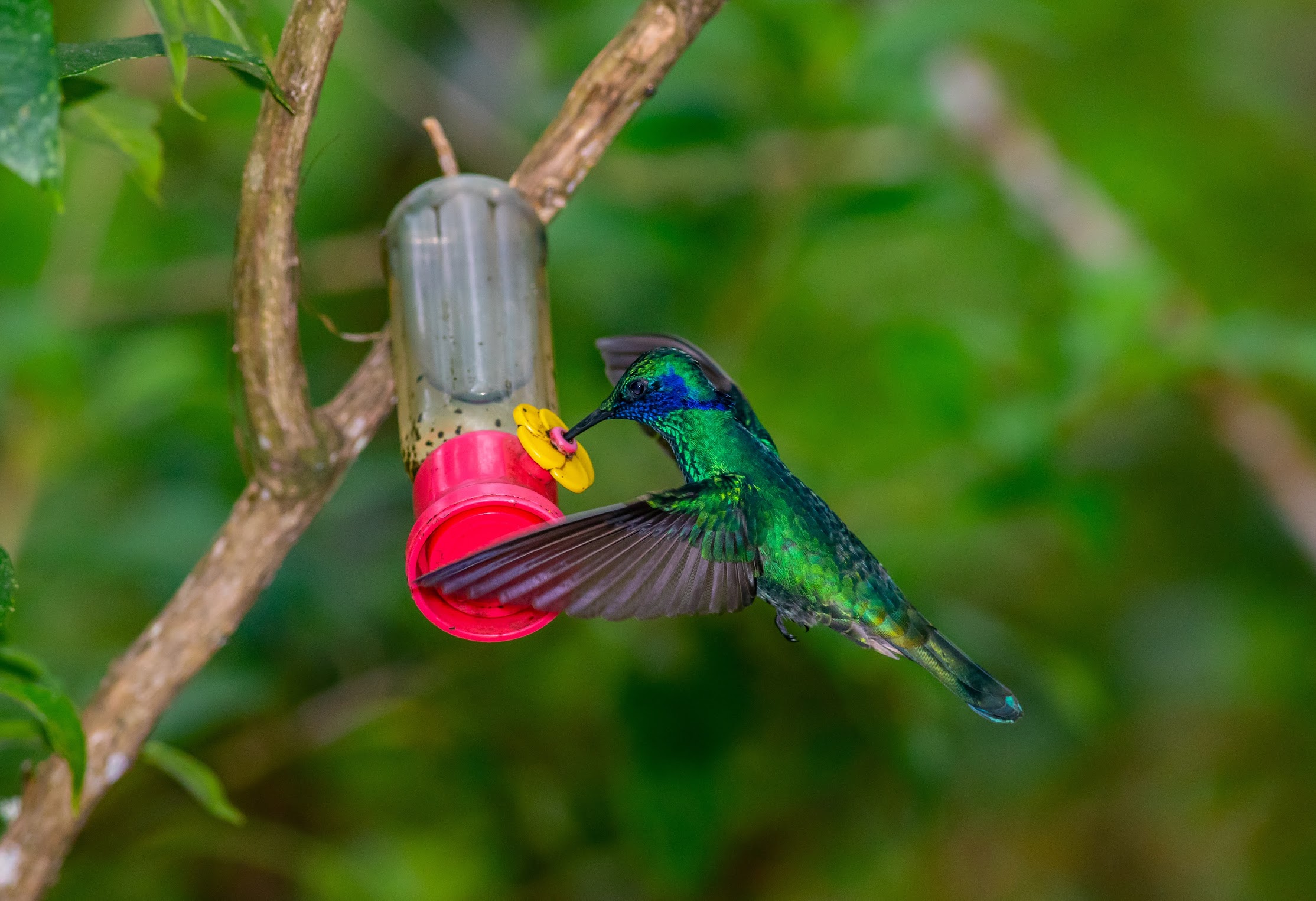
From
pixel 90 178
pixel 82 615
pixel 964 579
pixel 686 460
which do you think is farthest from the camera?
pixel 964 579

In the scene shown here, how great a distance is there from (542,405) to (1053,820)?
373 cm

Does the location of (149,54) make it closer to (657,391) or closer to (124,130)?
(124,130)

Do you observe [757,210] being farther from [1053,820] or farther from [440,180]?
[1053,820]

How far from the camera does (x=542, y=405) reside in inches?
62.3

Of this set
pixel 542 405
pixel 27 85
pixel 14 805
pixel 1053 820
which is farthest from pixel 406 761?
pixel 27 85

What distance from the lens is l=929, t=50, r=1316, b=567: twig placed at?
314 centimetres

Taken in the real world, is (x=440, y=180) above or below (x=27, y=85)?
above

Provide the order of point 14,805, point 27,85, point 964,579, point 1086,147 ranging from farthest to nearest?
point 1086,147 < point 964,579 < point 14,805 < point 27,85

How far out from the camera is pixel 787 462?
8.61 ft

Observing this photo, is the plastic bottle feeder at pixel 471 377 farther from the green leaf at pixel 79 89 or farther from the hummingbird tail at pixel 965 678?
the hummingbird tail at pixel 965 678

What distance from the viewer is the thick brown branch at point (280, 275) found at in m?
1.22

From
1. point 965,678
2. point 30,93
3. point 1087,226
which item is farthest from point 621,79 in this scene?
point 1087,226

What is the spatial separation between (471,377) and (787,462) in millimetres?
1207

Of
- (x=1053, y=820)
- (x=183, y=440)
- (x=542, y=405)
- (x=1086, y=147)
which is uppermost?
(x=1086, y=147)
